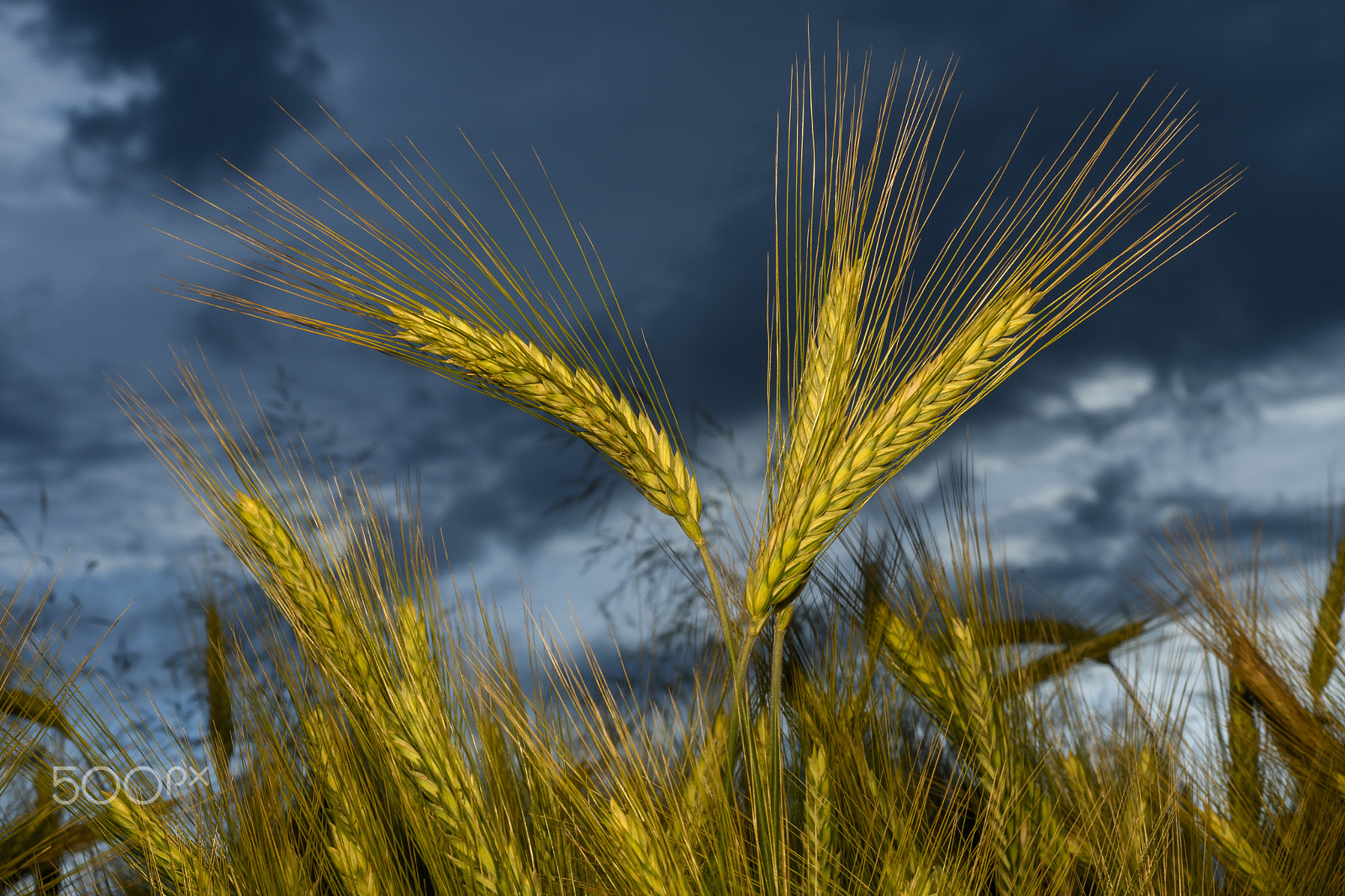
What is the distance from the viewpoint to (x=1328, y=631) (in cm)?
276

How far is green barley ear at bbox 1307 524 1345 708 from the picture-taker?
260 cm

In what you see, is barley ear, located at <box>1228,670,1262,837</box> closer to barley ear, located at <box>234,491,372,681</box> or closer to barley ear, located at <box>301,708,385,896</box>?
barley ear, located at <box>301,708,385,896</box>

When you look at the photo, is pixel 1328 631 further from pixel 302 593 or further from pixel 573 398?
pixel 302 593

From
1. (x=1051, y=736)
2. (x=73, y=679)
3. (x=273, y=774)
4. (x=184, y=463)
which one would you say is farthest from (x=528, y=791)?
(x=1051, y=736)

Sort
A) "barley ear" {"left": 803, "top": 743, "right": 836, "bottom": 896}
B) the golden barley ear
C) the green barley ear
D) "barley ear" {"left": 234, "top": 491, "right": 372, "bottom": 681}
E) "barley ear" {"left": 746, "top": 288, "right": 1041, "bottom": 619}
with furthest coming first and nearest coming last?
the green barley ear → the golden barley ear → "barley ear" {"left": 803, "top": 743, "right": 836, "bottom": 896} → "barley ear" {"left": 234, "top": 491, "right": 372, "bottom": 681} → "barley ear" {"left": 746, "top": 288, "right": 1041, "bottom": 619}

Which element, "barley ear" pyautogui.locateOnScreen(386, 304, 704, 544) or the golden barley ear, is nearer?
"barley ear" pyautogui.locateOnScreen(386, 304, 704, 544)

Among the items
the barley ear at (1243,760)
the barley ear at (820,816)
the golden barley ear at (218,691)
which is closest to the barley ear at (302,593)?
the barley ear at (820,816)

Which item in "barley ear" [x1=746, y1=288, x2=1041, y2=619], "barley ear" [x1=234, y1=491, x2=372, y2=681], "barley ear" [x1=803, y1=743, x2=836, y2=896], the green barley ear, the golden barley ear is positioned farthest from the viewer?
the green barley ear

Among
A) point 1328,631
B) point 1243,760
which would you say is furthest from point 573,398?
point 1328,631

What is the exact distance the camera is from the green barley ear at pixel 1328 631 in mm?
2600

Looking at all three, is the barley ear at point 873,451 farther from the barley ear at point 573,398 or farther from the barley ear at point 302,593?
the barley ear at point 302,593

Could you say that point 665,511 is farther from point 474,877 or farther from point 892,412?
point 474,877

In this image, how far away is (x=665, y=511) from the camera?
4.14 feet

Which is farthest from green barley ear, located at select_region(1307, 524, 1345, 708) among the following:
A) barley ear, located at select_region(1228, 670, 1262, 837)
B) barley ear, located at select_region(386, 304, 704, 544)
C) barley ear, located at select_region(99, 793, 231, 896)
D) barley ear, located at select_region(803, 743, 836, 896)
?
Result: barley ear, located at select_region(99, 793, 231, 896)
